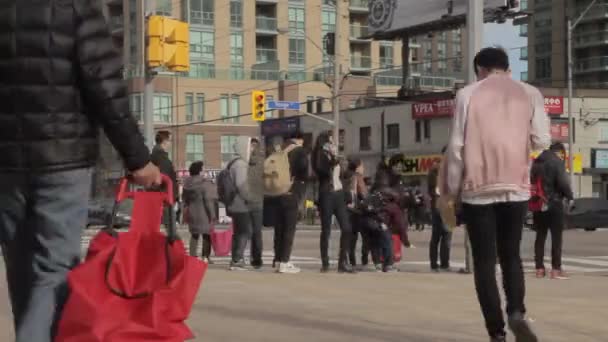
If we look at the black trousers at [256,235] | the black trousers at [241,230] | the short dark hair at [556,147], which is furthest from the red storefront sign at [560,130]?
the short dark hair at [556,147]

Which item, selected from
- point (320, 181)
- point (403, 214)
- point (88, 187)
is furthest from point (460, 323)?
point (403, 214)

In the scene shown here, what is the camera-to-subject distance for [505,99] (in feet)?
22.2

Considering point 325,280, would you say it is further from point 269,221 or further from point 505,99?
point 505,99

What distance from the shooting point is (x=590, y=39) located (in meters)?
98.9

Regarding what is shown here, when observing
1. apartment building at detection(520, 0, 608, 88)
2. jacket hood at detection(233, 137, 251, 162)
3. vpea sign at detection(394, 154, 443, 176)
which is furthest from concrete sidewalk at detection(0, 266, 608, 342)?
apartment building at detection(520, 0, 608, 88)

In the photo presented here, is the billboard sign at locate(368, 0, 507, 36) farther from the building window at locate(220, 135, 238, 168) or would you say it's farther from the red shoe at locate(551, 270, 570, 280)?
the red shoe at locate(551, 270, 570, 280)

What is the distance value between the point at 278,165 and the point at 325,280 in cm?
230

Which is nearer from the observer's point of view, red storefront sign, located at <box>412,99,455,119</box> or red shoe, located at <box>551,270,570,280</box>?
red shoe, located at <box>551,270,570,280</box>

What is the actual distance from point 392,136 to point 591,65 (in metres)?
41.8

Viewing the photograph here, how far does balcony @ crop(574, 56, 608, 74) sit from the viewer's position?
98.2 metres

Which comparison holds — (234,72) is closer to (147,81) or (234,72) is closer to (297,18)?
(297,18)

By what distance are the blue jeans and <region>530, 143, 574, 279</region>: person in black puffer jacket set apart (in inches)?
363

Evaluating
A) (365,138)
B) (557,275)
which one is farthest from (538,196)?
(365,138)

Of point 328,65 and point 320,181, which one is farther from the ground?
point 328,65
